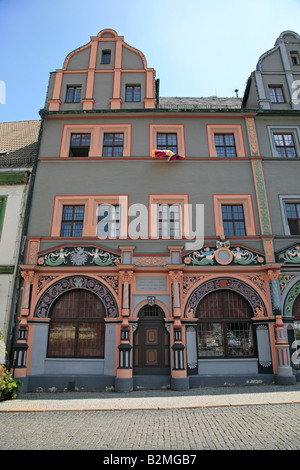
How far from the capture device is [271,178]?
1462 cm

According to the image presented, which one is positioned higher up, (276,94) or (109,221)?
(276,94)

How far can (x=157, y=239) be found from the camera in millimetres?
13242

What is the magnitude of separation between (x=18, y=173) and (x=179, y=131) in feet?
27.1

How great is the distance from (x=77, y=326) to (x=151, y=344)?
3132 millimetres

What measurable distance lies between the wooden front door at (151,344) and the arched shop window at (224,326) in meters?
1.46

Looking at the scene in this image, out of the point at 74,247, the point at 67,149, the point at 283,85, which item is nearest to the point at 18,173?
the point at 67,149

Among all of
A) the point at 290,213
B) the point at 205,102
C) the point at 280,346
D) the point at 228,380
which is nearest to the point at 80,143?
the point at 205,102

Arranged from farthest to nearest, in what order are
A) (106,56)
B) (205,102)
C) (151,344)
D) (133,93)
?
(205,102) < (106,56) < (133,93) < (151,344)

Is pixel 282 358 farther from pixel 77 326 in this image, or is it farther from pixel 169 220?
pixel 77 326

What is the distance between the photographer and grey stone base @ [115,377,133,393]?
36.3 ft

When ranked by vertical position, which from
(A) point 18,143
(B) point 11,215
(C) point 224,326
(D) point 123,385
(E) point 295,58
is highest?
(E) point 295,58

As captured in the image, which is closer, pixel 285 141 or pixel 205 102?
pixel 285 141

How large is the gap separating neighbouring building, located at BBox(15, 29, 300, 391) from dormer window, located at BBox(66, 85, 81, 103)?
100 millimetres
